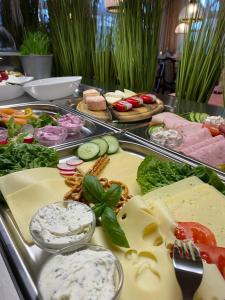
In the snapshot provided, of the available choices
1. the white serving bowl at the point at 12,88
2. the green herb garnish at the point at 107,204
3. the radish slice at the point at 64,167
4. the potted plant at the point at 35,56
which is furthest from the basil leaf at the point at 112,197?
the potted plant at the point at 35,56

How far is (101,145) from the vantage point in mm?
1368

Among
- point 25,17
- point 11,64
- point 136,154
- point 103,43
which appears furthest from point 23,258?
point 25,17

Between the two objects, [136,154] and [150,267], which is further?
[136,154]

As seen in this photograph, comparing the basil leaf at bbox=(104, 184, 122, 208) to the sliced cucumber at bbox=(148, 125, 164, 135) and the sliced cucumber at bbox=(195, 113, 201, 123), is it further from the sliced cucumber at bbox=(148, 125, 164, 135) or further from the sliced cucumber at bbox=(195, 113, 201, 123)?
the sliced cucumber at bbox=(195, 113, 201, 123)

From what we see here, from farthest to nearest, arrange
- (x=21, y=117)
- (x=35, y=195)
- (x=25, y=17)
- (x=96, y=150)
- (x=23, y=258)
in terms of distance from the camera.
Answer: (x=25, y=17) → (x=21, y=117) → (x=96, y=150) → (x=35, y=195) → (x=23, y=258)

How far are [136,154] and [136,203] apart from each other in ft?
2.20

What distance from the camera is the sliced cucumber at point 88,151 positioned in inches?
51.6

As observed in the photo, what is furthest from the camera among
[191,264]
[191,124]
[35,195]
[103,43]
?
[103,43]

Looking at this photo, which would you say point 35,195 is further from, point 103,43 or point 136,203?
point 103,43

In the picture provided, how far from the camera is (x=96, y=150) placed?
4.36 feet

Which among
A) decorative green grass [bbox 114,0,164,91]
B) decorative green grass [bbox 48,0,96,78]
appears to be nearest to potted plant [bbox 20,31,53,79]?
decorative green grass [bbox 48,0,96,78]

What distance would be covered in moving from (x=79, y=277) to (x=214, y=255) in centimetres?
35

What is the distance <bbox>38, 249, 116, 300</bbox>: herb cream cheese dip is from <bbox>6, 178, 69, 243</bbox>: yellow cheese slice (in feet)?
0.78

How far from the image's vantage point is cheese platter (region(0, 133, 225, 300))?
61cm
